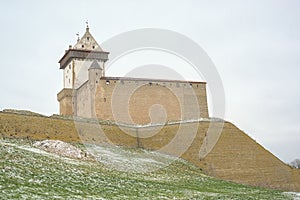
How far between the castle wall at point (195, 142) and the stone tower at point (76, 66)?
2153cm

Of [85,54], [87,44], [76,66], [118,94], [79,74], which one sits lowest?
[118,94]

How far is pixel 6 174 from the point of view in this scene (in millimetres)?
18984

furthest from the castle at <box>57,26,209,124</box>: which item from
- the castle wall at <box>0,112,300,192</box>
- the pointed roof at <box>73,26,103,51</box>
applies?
the castle wall at <box>0,112,300,192</box>

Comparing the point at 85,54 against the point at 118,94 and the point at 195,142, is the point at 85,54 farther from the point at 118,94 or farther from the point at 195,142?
the point at 195,142

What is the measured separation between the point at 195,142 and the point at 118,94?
17967 millimetres

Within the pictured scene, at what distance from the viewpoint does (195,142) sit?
146 feet

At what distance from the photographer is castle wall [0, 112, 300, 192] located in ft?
128

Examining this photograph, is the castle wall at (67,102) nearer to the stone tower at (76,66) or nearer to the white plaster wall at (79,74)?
the stone tower at (76,66)

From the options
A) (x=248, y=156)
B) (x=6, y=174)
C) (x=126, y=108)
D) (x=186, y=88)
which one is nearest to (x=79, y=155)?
(x=6, y=174)

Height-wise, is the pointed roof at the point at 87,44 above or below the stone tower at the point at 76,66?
above

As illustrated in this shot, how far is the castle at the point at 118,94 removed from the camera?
58438mm

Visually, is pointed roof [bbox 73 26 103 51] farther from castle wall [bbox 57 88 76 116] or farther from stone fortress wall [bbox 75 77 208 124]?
stone fortress wall [bbox 75 77 208 124]

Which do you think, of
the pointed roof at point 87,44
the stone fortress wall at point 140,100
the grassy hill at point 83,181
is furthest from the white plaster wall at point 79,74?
the grassy hill at point 83,181

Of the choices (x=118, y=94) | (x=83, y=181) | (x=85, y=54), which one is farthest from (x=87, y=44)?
(x=83, y=181)
